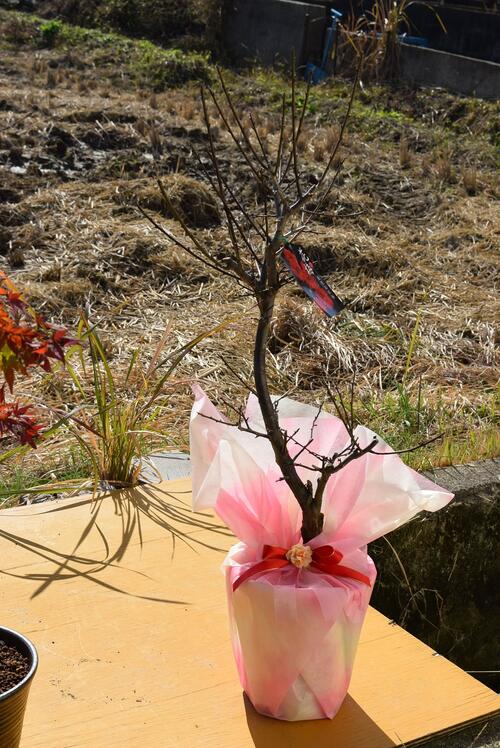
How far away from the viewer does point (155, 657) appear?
1884mm

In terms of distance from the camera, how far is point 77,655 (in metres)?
1.87

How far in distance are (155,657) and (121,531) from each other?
1.83 ft

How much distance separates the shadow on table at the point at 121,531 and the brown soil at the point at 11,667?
22.0 inches

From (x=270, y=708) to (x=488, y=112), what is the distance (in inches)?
331

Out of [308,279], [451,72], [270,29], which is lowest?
[308,279]

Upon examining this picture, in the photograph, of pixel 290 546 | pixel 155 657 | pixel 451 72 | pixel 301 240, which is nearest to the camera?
pixel 290 546

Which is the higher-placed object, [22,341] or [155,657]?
[22,341]

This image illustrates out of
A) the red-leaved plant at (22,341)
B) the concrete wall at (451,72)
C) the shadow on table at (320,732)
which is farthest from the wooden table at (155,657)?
the concrete wall at (451,72)

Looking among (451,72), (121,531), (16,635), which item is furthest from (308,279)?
(451,72)

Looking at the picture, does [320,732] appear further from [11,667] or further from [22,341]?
[22,341]

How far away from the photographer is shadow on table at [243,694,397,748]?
5.46 feet

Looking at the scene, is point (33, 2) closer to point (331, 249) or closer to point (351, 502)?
point (331, 249)

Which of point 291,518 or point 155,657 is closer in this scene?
point 291,518

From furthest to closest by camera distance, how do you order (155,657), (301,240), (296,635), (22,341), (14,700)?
(301,240)
(155,657)
(296,635)
(22,341)
(14,700)
